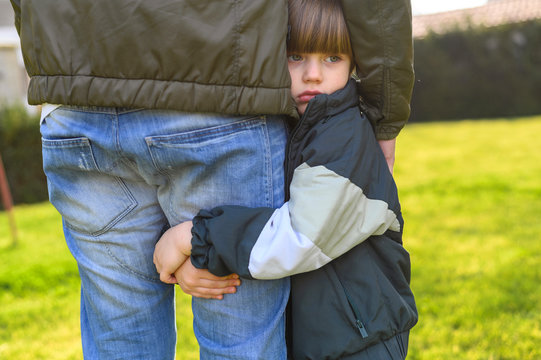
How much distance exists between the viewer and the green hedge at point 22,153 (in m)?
7.25

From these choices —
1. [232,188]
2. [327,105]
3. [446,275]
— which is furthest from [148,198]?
[446,275]

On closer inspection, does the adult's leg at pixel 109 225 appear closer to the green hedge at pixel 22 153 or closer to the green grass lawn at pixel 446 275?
the green grass lawn at pixel 446 275

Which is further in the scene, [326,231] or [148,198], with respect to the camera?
[148,198]

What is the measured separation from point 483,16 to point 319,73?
21420mm

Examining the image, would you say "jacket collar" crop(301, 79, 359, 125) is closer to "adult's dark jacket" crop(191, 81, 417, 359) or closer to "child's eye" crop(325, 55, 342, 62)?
"adult's dark jacket" crop(191, 81, 417, 359)

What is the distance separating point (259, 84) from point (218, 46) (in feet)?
0.40

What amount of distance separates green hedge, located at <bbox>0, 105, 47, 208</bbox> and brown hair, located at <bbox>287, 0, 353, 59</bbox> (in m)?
6.77

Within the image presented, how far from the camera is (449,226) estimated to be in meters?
4.63

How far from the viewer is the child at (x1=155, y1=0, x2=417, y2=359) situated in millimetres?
1220

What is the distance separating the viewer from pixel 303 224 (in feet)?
3.97

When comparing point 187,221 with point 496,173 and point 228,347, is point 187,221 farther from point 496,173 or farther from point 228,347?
point 496,173

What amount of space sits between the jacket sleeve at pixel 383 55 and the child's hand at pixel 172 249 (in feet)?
1.94

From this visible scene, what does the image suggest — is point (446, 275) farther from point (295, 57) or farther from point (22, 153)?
point (22, 153)

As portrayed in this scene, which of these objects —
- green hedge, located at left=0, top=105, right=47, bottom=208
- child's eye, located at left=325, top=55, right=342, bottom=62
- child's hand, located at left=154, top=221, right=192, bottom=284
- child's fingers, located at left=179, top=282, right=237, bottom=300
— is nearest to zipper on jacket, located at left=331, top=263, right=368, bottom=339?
child's fingers, located at left=179, top=282, right=237, bottom=300
